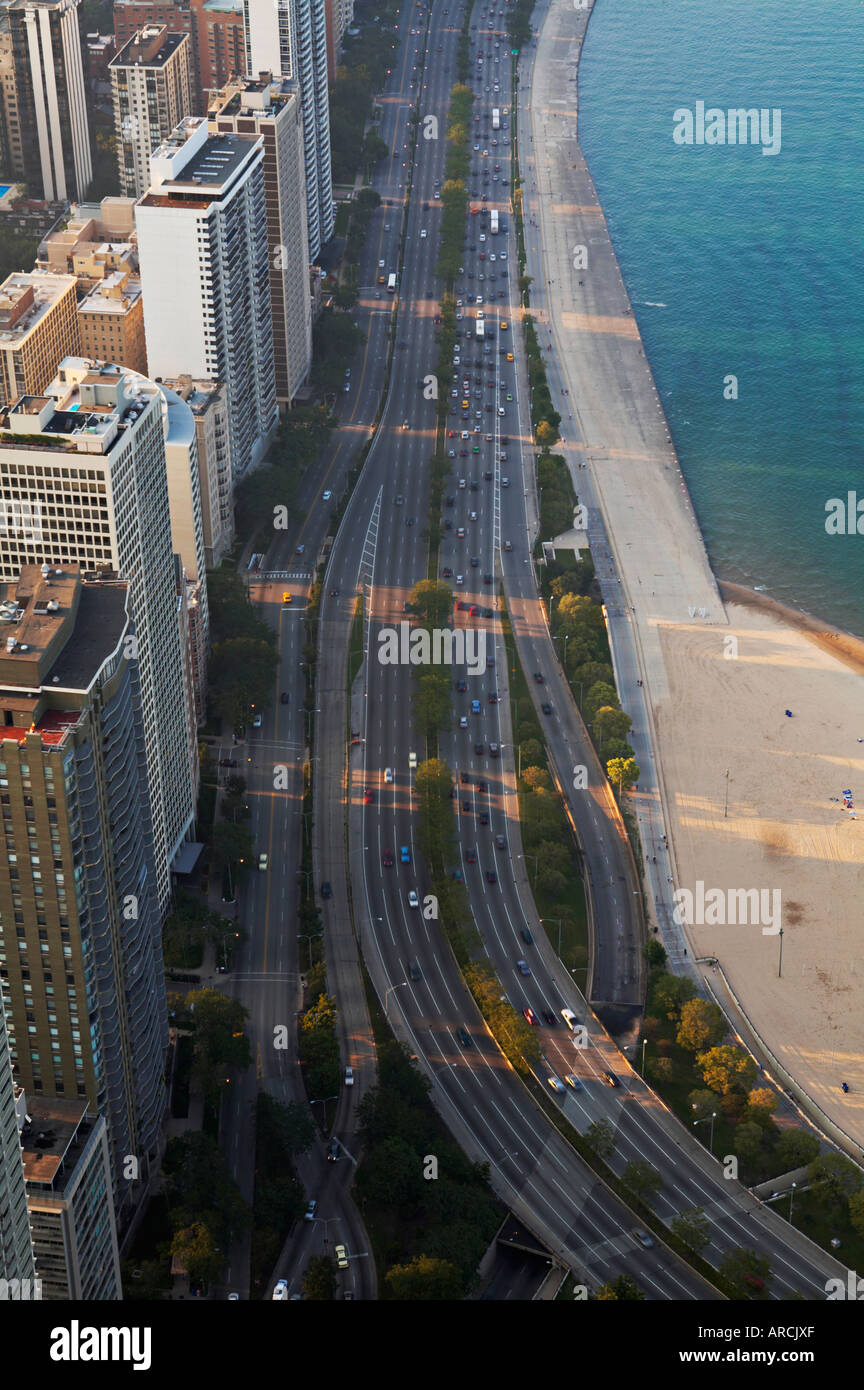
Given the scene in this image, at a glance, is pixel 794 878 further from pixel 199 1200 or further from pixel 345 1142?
pixel 199 1200

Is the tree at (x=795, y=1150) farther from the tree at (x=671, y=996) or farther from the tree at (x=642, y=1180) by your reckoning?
the tree at (x=671, y=996)

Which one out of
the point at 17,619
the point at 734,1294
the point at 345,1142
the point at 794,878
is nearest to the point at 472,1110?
the point at 345,1142

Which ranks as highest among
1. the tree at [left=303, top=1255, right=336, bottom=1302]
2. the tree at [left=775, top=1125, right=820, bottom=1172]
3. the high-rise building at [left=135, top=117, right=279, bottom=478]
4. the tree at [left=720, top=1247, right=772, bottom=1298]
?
the high-rise building at [left=135, top=117, right=279, bottom=478]

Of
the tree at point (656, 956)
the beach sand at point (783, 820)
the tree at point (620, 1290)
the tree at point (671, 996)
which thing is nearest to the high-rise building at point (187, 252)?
the beach sand at point (783, 820)

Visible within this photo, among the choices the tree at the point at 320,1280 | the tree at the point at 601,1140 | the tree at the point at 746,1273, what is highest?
the tree at the point at 320,1280

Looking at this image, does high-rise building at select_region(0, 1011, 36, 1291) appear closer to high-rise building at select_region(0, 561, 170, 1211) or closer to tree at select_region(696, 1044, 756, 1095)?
high-rise building at select_region(0, 561, 170, 1211)

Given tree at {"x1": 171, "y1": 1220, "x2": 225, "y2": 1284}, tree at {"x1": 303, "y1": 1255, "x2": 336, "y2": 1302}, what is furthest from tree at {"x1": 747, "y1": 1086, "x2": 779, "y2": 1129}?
tree at {"x1": 171, "y1": 1220, "x2": 225, "y2": 1284}

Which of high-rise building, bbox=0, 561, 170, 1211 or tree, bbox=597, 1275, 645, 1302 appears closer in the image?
high-rise building, bbox=0, 561, 170, 1211
